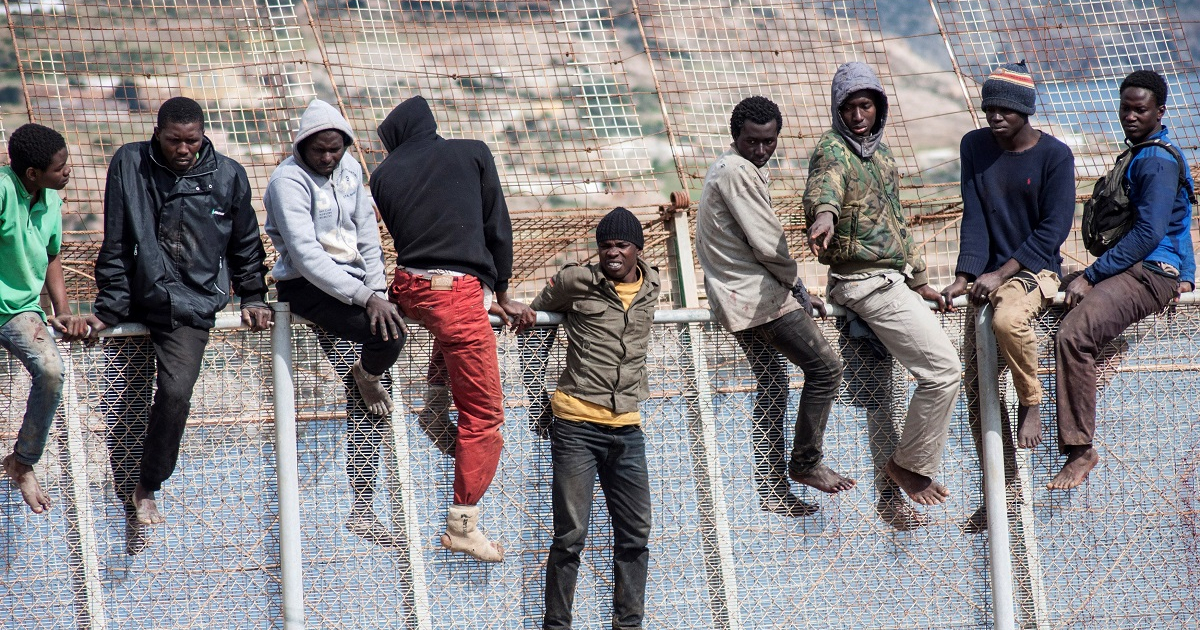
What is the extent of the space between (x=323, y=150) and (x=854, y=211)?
208 cm

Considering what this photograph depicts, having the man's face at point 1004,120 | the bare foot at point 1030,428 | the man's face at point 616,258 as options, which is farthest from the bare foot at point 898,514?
the man's face at point 1004,120

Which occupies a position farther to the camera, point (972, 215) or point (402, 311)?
point (972, 215)

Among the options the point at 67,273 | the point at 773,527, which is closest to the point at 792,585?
the point at 773,527

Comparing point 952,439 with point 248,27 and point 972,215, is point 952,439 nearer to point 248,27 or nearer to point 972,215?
point 972,215

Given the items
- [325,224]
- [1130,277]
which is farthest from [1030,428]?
[325,224]

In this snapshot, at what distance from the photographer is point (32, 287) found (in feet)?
14.8

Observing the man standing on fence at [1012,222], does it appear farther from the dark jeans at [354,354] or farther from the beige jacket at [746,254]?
the dark jeans at [354,354]

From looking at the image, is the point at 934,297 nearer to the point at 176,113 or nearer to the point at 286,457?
the point at 286,457

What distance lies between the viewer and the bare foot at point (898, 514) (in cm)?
520

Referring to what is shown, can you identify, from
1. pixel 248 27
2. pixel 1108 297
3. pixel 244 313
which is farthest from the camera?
pixel 248 27

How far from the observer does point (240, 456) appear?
4.71 metres

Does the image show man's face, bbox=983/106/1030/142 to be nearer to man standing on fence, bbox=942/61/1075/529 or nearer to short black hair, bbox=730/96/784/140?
man standing on fence, bbox=942/61/1075/529

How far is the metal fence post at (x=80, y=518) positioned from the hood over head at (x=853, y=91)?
3.09 meters

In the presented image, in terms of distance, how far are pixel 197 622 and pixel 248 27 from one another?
15.5ft
